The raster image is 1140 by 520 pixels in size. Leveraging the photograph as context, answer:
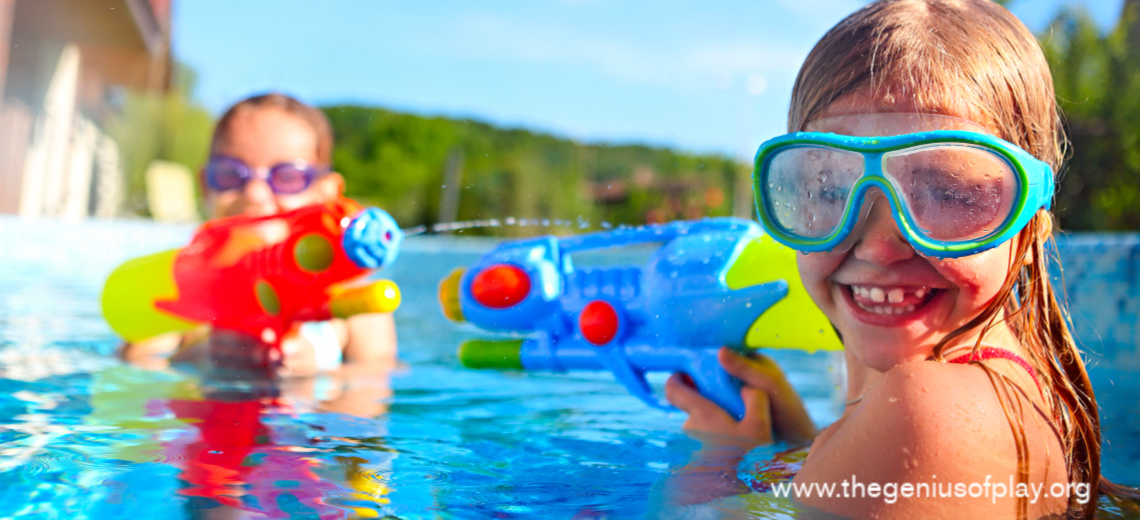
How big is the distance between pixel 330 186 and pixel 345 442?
2280mm

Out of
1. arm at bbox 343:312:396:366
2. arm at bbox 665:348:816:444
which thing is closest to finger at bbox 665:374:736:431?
arm at bbox 665:348:816:444

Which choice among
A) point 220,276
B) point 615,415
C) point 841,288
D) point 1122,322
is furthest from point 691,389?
point 1122,322

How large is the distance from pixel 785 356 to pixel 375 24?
2.80 meters

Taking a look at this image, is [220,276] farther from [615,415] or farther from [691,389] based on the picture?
[691,389]

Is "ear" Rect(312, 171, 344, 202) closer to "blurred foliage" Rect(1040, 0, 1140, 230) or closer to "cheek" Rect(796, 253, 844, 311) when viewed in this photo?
"cheek" Rect(796, 253, 844, 311)

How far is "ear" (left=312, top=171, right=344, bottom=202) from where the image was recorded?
415 centimetres

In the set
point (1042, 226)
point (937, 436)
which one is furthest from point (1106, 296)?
point (937, 436)

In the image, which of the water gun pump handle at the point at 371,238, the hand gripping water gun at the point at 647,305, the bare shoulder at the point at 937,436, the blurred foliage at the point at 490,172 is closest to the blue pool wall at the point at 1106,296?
the blurred foliage at the point at 490,172

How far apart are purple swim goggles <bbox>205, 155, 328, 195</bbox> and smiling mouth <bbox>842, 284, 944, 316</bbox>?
2.89m

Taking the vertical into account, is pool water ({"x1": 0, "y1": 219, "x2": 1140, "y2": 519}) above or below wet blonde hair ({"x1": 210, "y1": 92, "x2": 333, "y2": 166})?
below

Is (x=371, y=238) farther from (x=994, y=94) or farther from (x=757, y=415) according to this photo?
(x=994, y=94)

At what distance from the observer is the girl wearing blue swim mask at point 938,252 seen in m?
1.43

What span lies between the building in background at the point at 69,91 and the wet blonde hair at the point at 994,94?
43.3ft

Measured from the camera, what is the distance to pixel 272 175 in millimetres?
3979
